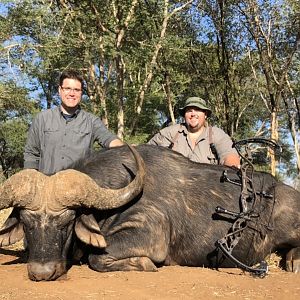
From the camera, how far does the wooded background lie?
15734 millimetres

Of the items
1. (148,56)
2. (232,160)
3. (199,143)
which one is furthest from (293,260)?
(148,56)

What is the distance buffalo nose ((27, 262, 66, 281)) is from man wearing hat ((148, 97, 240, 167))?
10.0 ft

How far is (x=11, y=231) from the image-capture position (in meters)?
4.95

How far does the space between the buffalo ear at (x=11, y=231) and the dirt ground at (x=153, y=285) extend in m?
0.30

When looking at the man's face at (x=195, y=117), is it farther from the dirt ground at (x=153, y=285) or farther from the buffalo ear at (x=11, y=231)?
the buffalo ear at (x=11, y=231)

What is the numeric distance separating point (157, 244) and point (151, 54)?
39.0ft

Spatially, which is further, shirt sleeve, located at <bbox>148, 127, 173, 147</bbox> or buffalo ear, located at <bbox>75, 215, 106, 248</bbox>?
shirt sleeve, located at <bbox>148, 127, 173, 147</bbox>

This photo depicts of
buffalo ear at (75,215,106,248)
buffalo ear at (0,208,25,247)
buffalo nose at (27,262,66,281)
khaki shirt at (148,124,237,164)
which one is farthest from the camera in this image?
khaki shirt at (148,124,237,164)

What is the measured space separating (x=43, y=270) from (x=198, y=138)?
11.0 feet

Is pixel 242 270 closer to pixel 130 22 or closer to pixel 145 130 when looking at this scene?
pixel 130 22

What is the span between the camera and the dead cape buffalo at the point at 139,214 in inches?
176

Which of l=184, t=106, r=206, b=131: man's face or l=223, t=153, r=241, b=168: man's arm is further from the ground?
l=184, t=106, r=206, b=131: man's face

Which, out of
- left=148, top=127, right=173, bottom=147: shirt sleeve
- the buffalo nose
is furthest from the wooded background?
the buffalo nose

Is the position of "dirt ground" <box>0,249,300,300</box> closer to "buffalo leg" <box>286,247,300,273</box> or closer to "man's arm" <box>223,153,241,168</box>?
"buffalo leg" <box>286,247,300,273</box>
